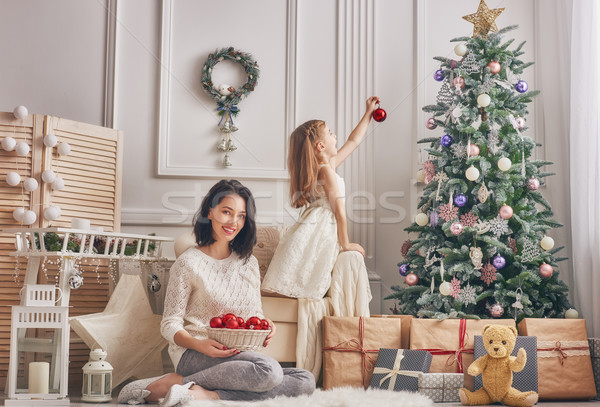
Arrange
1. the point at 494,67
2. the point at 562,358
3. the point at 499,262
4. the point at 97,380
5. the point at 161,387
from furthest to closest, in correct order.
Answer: the point at 494,67
the point at 499,262
the point at 562,358
the point at 97,380
the point at 161,387

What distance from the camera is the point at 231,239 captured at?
3.14 meters

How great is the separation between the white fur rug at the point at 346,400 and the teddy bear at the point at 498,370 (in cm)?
28

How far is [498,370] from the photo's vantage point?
9.79 ft

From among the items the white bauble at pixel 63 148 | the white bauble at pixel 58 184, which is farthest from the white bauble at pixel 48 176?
the white bauble at pixel 63 148

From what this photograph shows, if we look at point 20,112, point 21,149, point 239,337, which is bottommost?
point 239,337

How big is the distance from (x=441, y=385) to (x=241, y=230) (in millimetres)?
1146

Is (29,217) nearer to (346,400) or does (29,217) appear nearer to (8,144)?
(8,144)

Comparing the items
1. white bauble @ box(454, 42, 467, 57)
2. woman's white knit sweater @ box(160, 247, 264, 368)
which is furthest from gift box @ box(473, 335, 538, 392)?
white bauble @ box(454, 42, 467, 57)

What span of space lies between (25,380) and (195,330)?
1.02 meters

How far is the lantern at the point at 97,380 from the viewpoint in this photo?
116 inches

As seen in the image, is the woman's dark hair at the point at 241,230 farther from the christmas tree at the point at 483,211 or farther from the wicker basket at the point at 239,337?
the christmas tree at the point at 483,211

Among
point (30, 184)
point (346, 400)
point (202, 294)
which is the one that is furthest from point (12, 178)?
point (346, 400)

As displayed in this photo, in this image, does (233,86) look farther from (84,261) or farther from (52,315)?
(52,315)

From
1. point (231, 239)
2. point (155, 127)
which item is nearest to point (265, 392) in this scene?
point (231, 239)
